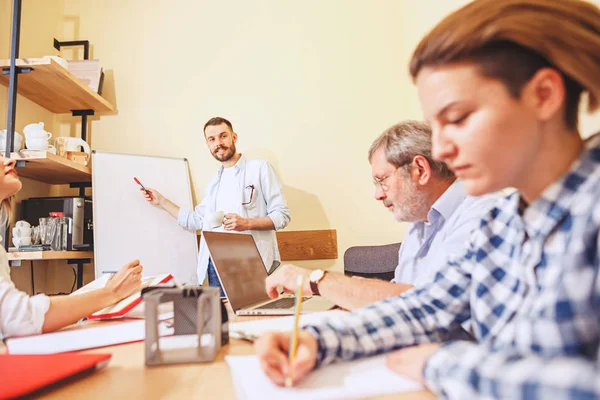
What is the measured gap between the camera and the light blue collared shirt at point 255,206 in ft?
8.61

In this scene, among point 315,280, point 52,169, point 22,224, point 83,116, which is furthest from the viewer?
point 83,116

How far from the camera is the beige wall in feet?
10.1

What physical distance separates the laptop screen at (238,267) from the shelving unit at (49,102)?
149cm

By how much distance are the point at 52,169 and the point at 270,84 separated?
5.13 feet

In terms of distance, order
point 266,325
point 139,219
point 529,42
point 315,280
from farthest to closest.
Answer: point 139,219 < point 315,280 < point 266,325 < point 529,42

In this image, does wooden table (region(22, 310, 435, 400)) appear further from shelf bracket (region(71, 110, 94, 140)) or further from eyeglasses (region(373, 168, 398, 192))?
shelf bracket (region(71, 110, 94, 140))

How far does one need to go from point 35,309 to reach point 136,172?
206cm

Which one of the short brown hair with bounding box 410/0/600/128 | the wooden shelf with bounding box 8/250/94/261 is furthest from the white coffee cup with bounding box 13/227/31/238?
the short brown hair with bounding box 410/0/600/128

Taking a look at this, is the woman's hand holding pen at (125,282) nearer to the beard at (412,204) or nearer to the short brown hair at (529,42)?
the beard at (412,204)

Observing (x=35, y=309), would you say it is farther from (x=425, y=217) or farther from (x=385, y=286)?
(x=425, y=217)

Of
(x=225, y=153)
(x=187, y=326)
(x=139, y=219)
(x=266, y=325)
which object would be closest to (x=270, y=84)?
(x=225, y=153)

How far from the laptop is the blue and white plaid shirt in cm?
46

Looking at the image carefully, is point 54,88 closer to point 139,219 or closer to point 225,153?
point 139,219

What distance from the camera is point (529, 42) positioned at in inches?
20.1
